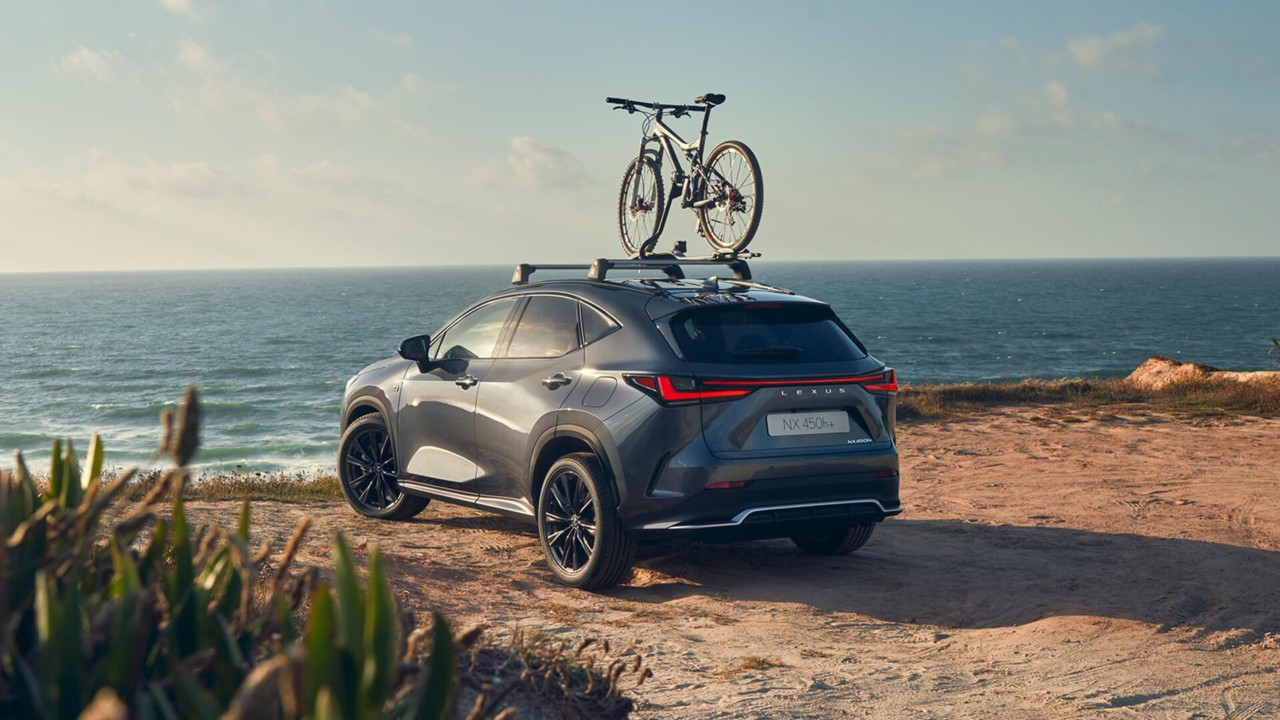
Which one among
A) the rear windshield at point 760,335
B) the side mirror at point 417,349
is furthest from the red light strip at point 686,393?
the side mirror at point 417,349

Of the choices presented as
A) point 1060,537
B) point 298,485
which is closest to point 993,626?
point 1060,537

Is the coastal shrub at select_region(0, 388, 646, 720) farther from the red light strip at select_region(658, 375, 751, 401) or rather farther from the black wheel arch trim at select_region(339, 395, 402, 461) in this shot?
the black wheel arch trim at select_region(339, 395, 402, 461)

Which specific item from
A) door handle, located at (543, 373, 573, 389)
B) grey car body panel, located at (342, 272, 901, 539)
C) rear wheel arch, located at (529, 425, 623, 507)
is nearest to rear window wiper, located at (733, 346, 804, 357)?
grey car body panel, located at (342, 272, 901, 539)

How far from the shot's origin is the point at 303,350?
67.9 meters

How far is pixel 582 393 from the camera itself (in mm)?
6762

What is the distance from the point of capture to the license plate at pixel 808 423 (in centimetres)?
641

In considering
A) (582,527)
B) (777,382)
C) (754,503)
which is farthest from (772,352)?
(582,527)

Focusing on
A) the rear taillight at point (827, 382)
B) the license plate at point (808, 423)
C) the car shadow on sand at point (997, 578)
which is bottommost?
the car shadow on sand at point (997, 578)

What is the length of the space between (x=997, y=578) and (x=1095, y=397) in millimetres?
10753

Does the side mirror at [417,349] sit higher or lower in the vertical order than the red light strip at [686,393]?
higher

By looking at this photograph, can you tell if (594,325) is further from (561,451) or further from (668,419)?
(668,419)

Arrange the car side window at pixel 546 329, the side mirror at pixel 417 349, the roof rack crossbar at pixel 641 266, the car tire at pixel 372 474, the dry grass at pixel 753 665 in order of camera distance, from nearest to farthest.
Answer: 1. the dry grass at pixel 753 665
2. the car side window at pixel 546 329
3. the roof rack crossbar at pixel 641 266
4. the side mirror at pixel 417 349
5. the car tire at pixel 372 474

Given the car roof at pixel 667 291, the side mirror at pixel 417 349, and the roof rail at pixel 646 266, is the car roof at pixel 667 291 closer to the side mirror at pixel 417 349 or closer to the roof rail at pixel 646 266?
the roof rail at pixel 646 266

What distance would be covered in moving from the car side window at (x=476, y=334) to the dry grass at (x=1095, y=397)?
8.39 metres
